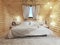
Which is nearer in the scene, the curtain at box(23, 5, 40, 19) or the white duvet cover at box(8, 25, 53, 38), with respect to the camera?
the white duvet cover at box(8, 25, 53, 38)

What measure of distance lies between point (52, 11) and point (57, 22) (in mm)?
871

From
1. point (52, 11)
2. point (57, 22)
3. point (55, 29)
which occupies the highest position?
point (52, 11)

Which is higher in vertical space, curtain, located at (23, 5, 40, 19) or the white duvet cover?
curtain, located at (23, 5, 40, 19)

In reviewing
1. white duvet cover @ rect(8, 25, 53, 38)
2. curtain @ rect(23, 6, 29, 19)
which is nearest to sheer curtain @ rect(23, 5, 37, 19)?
curtain @ rect(23, 6, 29, 19)

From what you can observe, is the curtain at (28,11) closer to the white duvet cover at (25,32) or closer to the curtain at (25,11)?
the curtain at (25,11)

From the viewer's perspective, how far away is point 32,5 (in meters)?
6.87

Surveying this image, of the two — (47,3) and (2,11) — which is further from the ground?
(47,3)

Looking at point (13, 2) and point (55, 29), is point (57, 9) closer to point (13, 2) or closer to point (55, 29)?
point (55, 29)

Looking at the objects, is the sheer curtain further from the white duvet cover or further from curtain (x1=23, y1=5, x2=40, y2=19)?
the white duvet cover

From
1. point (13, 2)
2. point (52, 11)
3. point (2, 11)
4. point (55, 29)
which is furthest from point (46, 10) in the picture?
point (2, 11)

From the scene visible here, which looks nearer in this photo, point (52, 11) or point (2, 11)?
point (2, 11)

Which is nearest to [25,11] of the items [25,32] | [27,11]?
[27,11]

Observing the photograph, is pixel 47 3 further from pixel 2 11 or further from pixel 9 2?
pixel 2 11

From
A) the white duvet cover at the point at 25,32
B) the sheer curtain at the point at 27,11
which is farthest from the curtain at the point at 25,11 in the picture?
the white duvet cover at the point at 25,32
